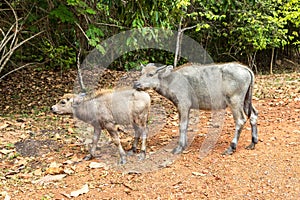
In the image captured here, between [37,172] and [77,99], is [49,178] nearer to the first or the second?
[37,172]

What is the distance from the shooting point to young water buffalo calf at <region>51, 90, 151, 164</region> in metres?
5.95

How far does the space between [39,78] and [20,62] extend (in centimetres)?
87

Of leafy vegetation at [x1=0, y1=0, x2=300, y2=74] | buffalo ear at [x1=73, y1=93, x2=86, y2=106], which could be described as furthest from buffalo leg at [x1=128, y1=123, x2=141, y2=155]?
leafy vegetation at [x1=0, y1=0, x2=300, y2=74]

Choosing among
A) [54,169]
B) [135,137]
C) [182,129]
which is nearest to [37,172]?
[54,169]

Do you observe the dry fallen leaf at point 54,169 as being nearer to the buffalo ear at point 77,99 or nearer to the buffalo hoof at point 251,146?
the buffalo ear at point 77,99

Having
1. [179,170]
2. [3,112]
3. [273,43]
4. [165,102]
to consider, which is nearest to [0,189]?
[179,170]

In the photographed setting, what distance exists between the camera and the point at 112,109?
19.7ft

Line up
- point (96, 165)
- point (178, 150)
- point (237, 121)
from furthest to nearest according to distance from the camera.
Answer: point (178, 150), point (237, 121), point (96, 165)

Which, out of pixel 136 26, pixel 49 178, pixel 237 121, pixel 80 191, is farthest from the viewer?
pixel 136 26

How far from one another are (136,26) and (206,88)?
2.41m

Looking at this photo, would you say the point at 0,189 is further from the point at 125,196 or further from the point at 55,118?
the point at 55,118

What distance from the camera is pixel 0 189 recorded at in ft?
17.7

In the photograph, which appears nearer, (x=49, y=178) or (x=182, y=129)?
(x=49, y=178)

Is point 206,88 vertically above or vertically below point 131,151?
above
